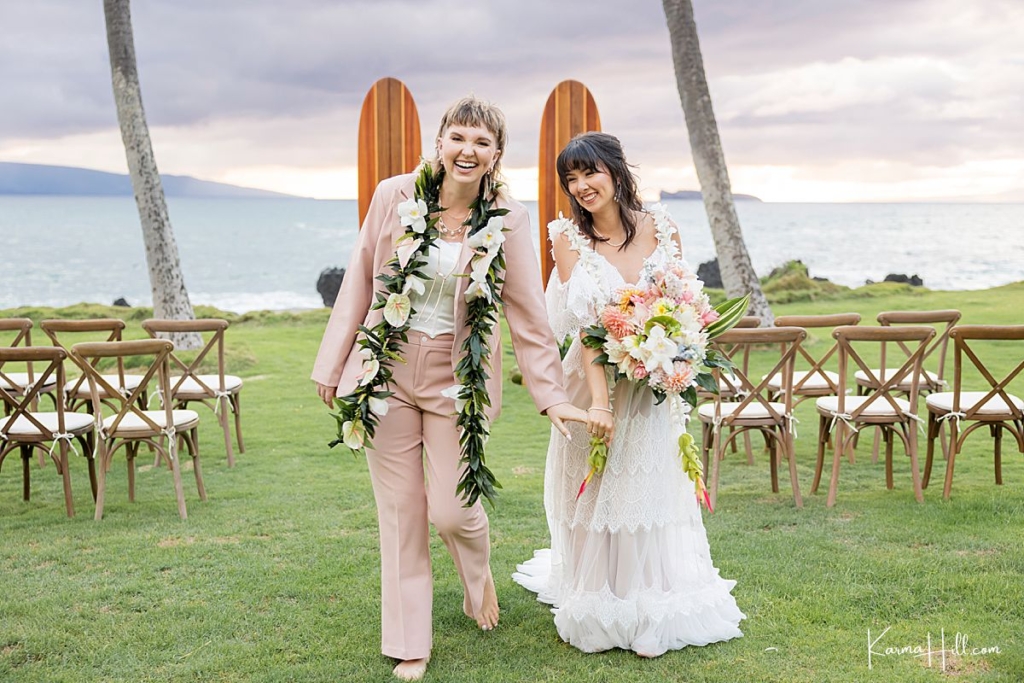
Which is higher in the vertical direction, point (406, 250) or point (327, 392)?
point (406, 250)

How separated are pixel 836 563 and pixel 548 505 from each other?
1.63 metres

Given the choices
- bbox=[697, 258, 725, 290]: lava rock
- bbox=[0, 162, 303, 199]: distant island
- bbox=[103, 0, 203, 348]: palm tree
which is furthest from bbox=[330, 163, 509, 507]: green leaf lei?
bbox=[0, 162, 303, 199]: distant island

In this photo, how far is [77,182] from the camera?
373 feet

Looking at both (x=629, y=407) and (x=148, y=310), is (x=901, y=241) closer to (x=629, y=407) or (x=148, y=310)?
(x=148, y=310)

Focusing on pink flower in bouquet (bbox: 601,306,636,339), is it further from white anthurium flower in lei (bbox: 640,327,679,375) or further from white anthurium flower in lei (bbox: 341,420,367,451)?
white anthurium flower in lei (bbox: 341,420,367,451)

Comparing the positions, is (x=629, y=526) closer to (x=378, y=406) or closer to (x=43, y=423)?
(x=378, y=406)

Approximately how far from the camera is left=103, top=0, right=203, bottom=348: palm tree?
10844 mm

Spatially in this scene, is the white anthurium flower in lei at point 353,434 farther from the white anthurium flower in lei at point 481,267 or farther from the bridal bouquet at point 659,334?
the bridal bouquet at point 659,334

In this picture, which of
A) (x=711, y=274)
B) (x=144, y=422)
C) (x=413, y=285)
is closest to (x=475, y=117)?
(x=413, y=285)

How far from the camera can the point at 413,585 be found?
366 cm

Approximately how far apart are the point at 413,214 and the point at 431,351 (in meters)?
0.52

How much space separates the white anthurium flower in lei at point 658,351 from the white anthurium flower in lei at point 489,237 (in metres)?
0.68

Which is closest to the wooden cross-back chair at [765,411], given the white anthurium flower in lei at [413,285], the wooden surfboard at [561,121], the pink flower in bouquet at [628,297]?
the pink flower in bouquet at [628,297]

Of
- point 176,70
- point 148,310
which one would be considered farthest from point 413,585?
point 176,70
